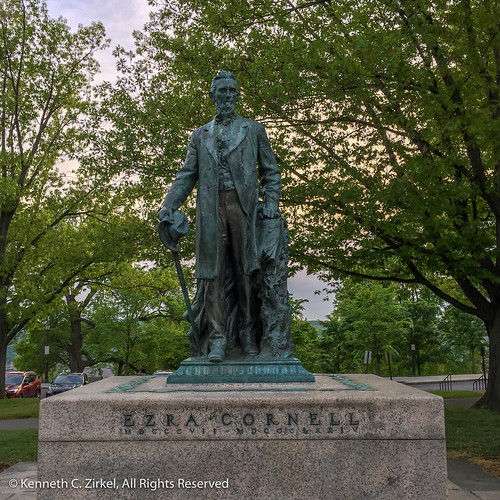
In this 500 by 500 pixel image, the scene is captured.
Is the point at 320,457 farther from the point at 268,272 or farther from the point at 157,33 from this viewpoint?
the point at 157,33

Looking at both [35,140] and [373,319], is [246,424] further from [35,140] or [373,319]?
[373,319]

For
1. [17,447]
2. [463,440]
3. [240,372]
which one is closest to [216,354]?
[240,372]

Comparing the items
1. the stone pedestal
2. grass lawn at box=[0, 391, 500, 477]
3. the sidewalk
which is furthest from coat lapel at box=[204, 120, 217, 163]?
grass lawn at box=[0, 391, 500, 477]

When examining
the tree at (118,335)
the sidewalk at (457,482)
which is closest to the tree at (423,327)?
the tree at (118,335)

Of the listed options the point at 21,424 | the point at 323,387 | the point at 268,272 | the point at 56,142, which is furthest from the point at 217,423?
the point at 56,142

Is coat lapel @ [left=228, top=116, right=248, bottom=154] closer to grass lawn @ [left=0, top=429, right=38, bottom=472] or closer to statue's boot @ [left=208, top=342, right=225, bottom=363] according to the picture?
statue's boot @ [left=208, top=342, right=225, bottom=363]

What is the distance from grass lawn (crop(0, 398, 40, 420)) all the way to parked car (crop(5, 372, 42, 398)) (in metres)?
6.19

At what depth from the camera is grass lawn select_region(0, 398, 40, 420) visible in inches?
762

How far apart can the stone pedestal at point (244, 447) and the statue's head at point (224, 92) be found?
123 inches

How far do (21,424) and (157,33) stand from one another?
11.8 metres

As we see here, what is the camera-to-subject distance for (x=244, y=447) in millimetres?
4730

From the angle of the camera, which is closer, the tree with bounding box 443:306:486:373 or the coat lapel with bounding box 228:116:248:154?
the coat lapel with bounding box 228:116:248:154

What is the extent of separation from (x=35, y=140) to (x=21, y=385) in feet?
42.0

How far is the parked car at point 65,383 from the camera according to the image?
26.5 meters
